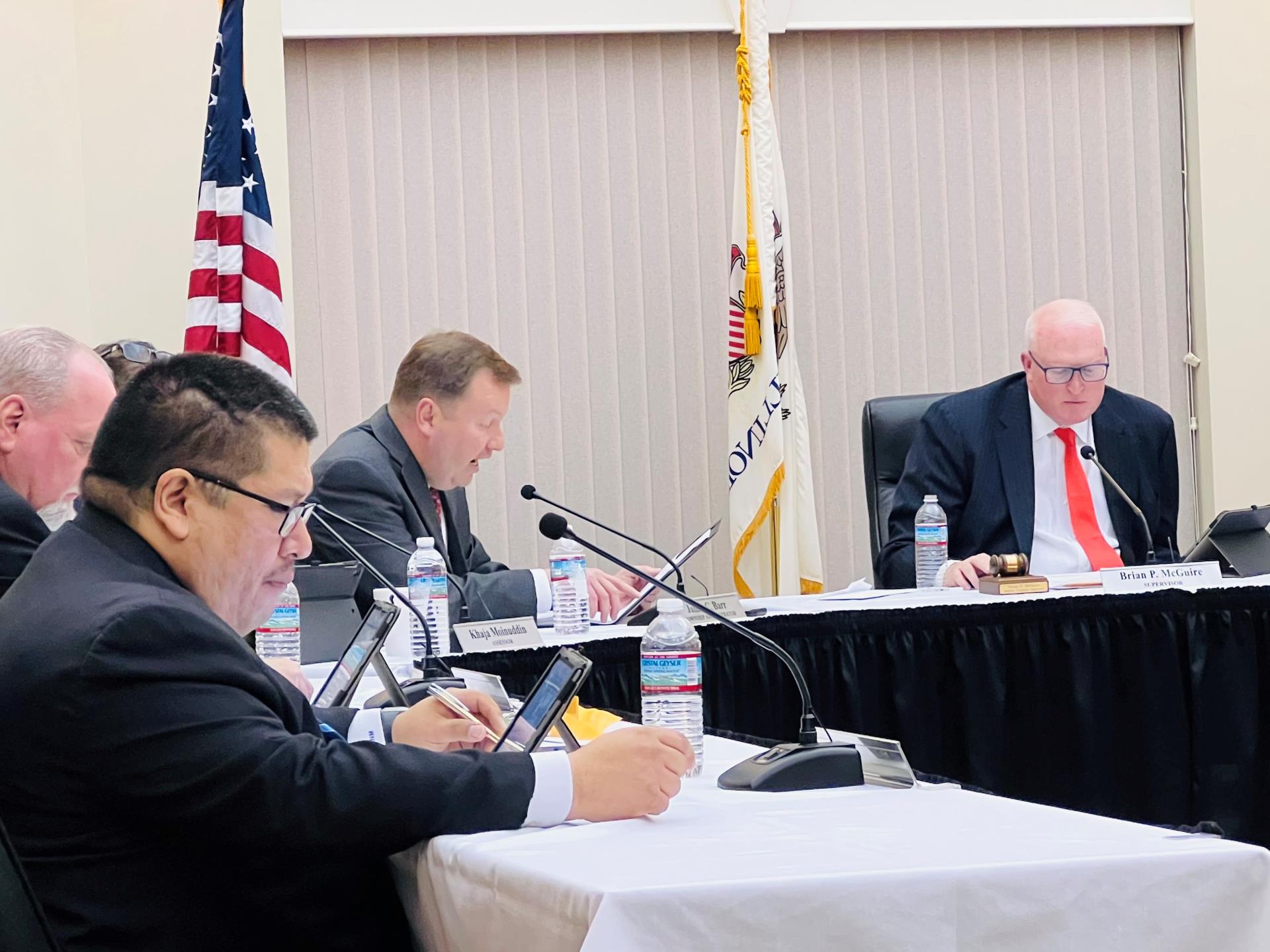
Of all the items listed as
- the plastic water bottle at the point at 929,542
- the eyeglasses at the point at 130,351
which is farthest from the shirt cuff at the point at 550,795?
the plastic water bottle at the point at 929,542

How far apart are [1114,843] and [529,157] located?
435 cm

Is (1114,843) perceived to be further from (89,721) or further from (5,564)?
(5,564)

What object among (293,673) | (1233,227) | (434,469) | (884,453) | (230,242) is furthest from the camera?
(1233,227)

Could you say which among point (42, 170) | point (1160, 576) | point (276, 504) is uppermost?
point (42, 170)

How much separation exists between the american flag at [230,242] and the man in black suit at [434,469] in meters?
1.02

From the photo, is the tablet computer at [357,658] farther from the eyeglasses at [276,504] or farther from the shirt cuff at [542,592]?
the shirt cuff at [542,592]

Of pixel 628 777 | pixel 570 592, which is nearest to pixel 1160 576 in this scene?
pixel 570 592

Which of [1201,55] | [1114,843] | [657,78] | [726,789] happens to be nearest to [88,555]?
[726,789]

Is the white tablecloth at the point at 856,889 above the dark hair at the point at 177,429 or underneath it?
underneath

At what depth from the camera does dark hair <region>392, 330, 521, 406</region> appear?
3596mm

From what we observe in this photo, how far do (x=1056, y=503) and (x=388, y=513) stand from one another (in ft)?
6.10

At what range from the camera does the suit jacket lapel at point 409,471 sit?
3.57 meters

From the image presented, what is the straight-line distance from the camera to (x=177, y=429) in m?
1.44

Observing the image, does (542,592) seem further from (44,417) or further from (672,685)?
(672,685)
